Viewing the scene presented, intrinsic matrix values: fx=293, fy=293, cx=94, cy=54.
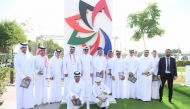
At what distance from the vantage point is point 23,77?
8.59 metres

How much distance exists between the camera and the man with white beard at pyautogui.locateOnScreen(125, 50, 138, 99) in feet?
35.3

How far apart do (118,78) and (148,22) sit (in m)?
27.5

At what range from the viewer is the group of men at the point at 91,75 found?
862 centimetres

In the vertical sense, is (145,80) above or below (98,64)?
below

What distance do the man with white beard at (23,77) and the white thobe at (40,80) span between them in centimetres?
83

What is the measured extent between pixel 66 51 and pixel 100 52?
1.22 m

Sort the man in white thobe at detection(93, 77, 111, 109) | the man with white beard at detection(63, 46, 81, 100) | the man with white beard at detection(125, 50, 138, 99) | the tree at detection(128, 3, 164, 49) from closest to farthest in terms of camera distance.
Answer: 1. the man in white thobe at detection(93, 77, 111, 109)
2. the man with white beard at detection(63, 46, 81, 100)
3. the man with white beard at detection(125, 50, 138, 99)
4. the tree at detection(128, 3, 164, 49)

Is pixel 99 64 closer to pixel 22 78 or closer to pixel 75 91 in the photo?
pixel 75 91

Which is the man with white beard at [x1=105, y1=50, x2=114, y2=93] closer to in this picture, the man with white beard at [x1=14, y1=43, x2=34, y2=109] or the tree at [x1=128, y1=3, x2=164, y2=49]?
the man with white beard at [x1=14, y1=43, x2=34, y2=109]

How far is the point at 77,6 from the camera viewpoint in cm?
1037

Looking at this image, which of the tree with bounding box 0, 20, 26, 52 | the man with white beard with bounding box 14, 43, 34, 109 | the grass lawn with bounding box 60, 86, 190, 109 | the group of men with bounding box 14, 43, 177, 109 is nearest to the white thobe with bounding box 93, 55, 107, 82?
the group of men with bounding box 14, 43, 177, 109

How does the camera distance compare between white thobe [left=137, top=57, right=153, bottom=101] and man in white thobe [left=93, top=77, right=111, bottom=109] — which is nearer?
man in white thobe [left=93, top=77, right=111, bottom=109]

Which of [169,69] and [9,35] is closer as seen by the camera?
[169,69]

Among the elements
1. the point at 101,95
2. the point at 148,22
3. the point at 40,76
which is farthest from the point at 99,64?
the point at 148,22
